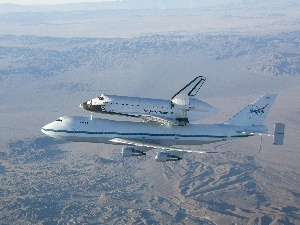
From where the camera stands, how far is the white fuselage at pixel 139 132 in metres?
64.6

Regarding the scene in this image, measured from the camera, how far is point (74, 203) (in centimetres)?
14425

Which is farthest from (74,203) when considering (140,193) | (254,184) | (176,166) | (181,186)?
(254,184)

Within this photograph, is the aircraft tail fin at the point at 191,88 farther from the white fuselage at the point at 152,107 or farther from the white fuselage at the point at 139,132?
the white fuselage at the point at 139,132

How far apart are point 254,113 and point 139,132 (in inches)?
711

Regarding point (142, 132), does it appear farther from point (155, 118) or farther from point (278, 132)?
point (278, 132)

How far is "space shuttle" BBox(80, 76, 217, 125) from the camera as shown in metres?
61.2

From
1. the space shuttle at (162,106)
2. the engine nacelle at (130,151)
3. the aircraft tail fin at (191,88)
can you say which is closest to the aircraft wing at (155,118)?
the space shuttle at (162,106)

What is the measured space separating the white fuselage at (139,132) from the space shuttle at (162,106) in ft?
10.8

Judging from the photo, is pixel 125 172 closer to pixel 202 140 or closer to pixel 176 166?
pixel 176 166

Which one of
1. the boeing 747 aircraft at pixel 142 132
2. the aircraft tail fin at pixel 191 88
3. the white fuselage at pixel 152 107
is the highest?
the aircraft tail fin at pixel 191 88

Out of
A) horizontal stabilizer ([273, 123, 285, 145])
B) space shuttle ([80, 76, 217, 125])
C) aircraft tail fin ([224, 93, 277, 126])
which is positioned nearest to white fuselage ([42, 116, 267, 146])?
aircraft tail fin ([224, 93, 277, 126])

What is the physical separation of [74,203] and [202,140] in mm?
88466

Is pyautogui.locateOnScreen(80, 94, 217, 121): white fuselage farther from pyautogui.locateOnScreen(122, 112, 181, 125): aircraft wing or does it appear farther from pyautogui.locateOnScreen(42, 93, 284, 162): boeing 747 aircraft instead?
pyautogui.locateOnScreen(42, 93, 284, 162): boeing 747 aircraft

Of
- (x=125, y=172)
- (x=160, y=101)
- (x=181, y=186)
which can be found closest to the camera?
(x=160, y=101)
